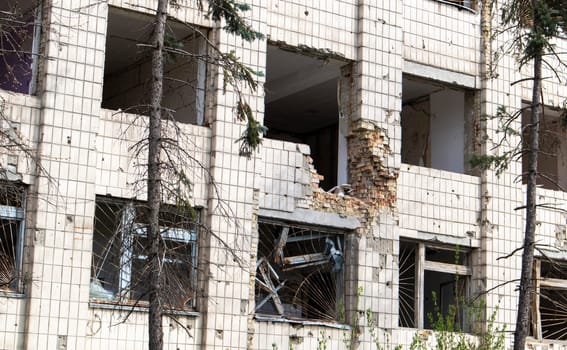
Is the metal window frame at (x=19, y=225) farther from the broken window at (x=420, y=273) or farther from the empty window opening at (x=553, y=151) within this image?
the empty window opening at (x=553, y=151)

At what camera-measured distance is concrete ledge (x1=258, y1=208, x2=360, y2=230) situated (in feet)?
59.7

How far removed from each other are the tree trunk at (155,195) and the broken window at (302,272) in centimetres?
515

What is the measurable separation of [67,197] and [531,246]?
672 cm

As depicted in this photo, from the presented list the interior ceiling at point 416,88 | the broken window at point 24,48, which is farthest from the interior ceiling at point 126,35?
the interior ceiling at point 416,88

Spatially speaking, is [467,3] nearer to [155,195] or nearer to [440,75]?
[440,75]

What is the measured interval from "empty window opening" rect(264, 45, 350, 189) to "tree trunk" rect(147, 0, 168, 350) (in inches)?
218

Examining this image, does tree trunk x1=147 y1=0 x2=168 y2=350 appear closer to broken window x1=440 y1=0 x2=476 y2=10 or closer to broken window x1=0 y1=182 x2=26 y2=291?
broken window x1=0 y1=182 x2=26 y2=291

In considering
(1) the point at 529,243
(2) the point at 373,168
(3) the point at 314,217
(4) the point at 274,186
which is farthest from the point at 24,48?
(1) the point at 529,243

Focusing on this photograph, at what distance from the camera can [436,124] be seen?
22078 mm

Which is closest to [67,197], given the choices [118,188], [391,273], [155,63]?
[118,188]

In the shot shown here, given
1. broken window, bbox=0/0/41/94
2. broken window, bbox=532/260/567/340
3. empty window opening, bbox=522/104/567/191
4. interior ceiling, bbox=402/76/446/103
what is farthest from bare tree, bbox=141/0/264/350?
empty window opening, bbox=522/104/567/191

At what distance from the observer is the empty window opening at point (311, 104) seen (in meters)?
19.8

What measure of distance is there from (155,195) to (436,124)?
10.0 metres

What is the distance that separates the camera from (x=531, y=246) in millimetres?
15977
